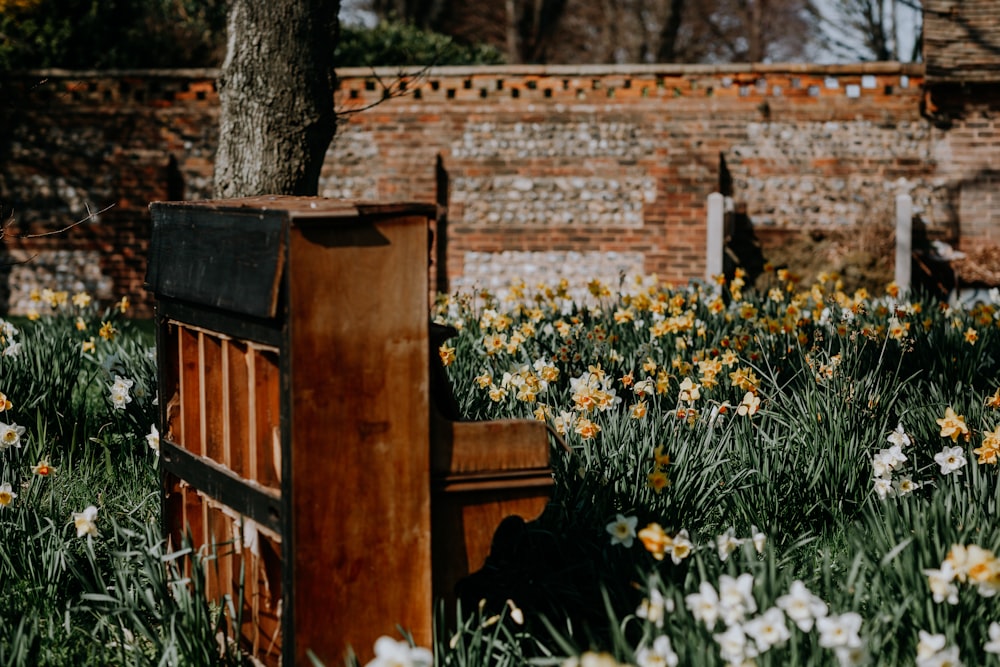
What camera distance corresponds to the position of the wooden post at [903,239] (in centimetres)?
1245

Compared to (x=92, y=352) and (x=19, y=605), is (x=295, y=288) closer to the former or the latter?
(x=19, y=605)

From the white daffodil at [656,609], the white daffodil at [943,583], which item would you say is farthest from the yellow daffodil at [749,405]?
the white daffodil at [656,609]

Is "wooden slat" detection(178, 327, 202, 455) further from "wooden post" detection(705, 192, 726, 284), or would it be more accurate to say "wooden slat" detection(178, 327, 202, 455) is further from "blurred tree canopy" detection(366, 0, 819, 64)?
"blurred tree canopy" detection(366, 0, 819, 64)

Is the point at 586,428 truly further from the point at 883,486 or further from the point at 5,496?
the point at 5,496

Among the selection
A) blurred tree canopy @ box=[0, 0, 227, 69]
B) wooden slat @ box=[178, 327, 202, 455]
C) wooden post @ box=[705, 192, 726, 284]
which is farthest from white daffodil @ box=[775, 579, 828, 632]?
blurred tree canopy @ box=[0, 0, 227, 69]

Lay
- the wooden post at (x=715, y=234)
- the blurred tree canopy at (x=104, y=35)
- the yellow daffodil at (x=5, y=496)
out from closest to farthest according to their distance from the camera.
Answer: the yellow daffodil at (x=5, y=496) < the wooden post at (x=715, y=234) < the blurred tree canopy at (x=104, y=35)

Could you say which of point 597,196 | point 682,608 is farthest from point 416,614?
point 597,196

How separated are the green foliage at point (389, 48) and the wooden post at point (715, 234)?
14.3ft

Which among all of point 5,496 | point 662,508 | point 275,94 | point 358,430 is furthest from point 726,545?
point 275,94

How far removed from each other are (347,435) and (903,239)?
11.2m

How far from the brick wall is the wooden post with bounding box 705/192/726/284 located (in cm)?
25

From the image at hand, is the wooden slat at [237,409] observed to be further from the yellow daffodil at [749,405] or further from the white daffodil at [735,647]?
the yellow daffodil at [749,405]

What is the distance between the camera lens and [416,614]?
8.34ft

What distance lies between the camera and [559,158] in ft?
44.4
